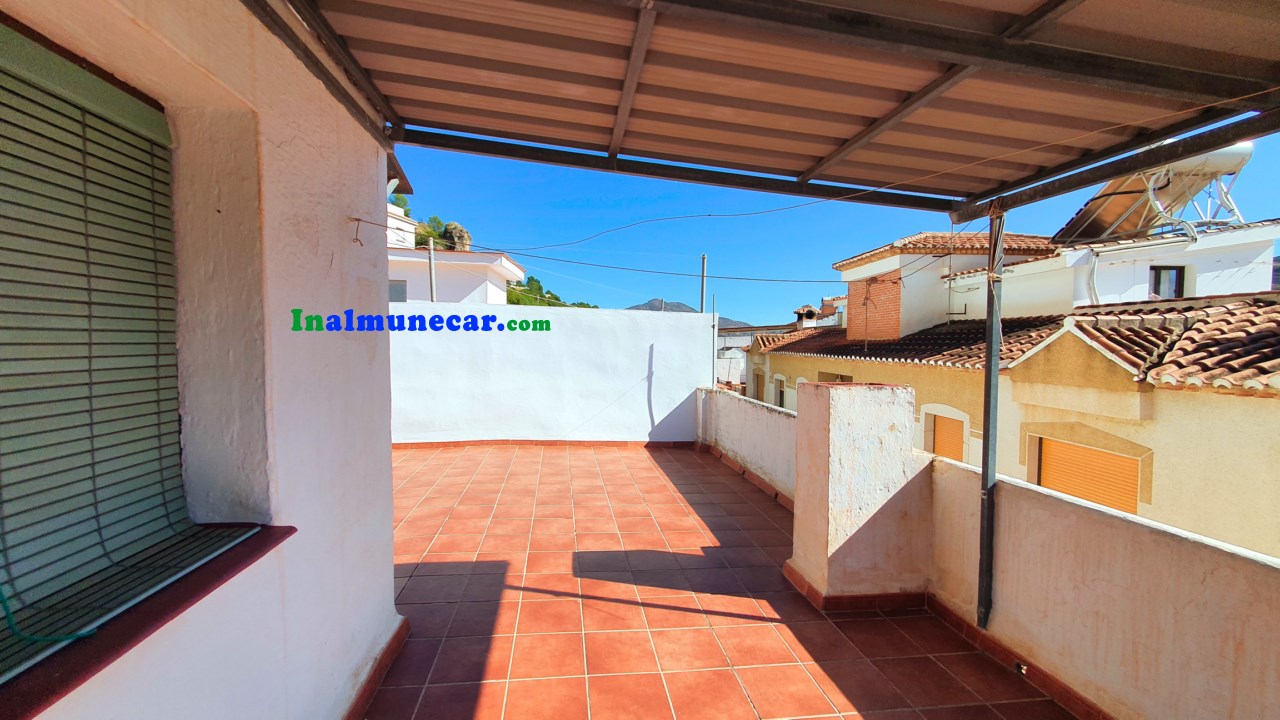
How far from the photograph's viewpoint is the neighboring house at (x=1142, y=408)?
4258 millimetres

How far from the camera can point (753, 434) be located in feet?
21.4

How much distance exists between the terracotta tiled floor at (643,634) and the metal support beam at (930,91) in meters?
2.83

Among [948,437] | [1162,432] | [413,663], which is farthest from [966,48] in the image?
[948,437]

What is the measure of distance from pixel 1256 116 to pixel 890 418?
2.09m

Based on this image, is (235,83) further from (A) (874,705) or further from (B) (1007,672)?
(B) (1007,672)

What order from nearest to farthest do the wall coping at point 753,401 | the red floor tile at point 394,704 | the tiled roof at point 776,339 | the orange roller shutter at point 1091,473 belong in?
1. the red floor tile at point 394,704
2. the orange roller shutter at point 1091,473
3. the wall coping at point 753,401
4. the tiled roof at point 776,339

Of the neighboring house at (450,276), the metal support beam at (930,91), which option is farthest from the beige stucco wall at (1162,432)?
the neighboring house at (450,276)

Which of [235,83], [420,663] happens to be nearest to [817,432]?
[420,663]

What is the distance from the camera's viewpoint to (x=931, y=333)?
10.6 metres

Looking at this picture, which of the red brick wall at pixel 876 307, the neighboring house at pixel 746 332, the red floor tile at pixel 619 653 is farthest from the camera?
the neighboring house at pixel 746 332

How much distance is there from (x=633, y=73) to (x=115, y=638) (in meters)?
2.23

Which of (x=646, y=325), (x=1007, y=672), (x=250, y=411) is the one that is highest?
(x=646, y=325)

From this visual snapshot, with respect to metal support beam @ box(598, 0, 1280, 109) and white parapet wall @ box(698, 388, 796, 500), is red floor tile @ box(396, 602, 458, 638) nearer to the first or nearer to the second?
white parapet wall @ box(698, 388, 796, 500)

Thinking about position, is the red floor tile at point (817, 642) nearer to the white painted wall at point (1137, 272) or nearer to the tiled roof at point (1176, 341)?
the tiled roof at point (1176, 341)
